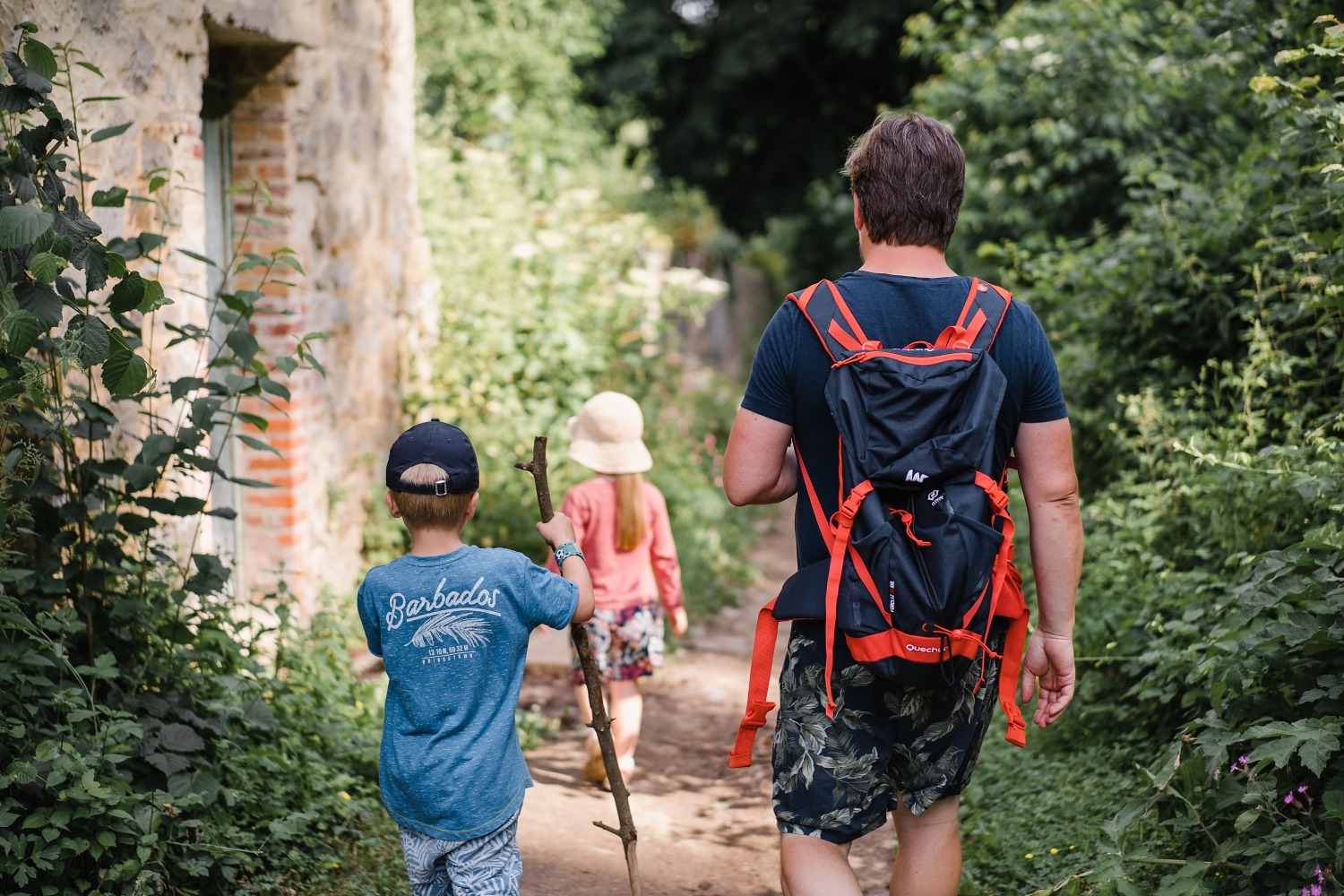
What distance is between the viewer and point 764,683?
2.43m

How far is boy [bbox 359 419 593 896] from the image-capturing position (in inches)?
97.9

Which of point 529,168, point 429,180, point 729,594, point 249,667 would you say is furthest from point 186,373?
point 529,168

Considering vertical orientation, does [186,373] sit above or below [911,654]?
above

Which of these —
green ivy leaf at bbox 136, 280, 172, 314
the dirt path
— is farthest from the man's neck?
the dirt path

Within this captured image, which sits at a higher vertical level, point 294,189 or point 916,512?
point 294,189

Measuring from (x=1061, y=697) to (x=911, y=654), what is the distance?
54 centimetres

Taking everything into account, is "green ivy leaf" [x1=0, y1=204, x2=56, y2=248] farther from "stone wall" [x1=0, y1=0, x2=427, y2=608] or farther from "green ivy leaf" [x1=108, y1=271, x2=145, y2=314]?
"stone wall" [x1=0, y1=0, x2=427, y2=608]

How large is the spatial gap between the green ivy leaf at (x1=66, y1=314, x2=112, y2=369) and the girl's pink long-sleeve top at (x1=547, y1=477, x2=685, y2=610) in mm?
1896

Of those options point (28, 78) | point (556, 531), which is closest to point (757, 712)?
point (556, 531)

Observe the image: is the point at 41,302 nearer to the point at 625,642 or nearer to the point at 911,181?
the point at 911,181

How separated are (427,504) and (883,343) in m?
0.99

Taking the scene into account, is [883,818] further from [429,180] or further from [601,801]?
[429,180]

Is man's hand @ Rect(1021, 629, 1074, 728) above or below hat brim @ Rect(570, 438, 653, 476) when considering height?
below

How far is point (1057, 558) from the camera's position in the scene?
245 centimetres
